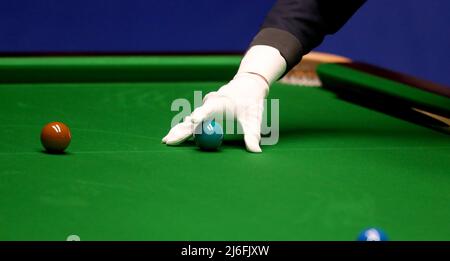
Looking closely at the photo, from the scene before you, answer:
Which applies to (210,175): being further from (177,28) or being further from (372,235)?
(177,28)

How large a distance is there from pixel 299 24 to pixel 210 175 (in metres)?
0.84

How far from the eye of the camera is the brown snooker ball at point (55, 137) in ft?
8.01

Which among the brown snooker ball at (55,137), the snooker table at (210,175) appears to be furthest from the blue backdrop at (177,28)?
the brown snooker ball at (55,137)

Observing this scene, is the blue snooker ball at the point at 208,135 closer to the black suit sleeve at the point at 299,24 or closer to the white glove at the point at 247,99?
the white glove at the point at 247,99

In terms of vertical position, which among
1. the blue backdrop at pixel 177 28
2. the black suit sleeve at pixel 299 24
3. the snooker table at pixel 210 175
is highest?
the blue backdrop at pixel 177 28

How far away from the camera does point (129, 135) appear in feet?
9.15

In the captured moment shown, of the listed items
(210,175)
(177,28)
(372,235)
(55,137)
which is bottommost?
(372,235)

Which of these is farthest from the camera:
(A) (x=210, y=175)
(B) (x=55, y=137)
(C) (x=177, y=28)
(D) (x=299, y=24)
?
(C) (x=177, y=28)

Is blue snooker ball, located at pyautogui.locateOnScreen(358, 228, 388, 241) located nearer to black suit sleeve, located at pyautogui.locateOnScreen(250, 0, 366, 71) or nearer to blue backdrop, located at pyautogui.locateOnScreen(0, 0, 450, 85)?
black suit sleeve, located at pyautogui.locateOnScreen(250, 0, 366, 71)

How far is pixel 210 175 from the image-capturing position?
2.23 m

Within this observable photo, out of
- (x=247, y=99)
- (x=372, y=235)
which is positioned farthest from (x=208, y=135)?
(x=372, y=235)

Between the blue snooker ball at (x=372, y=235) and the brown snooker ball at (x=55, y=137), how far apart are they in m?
1.07

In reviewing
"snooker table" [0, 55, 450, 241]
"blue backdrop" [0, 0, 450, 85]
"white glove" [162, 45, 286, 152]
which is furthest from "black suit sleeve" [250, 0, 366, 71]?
"blue backdrop" [0, 0, 450, 85]

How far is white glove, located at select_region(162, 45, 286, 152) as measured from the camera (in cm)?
261
